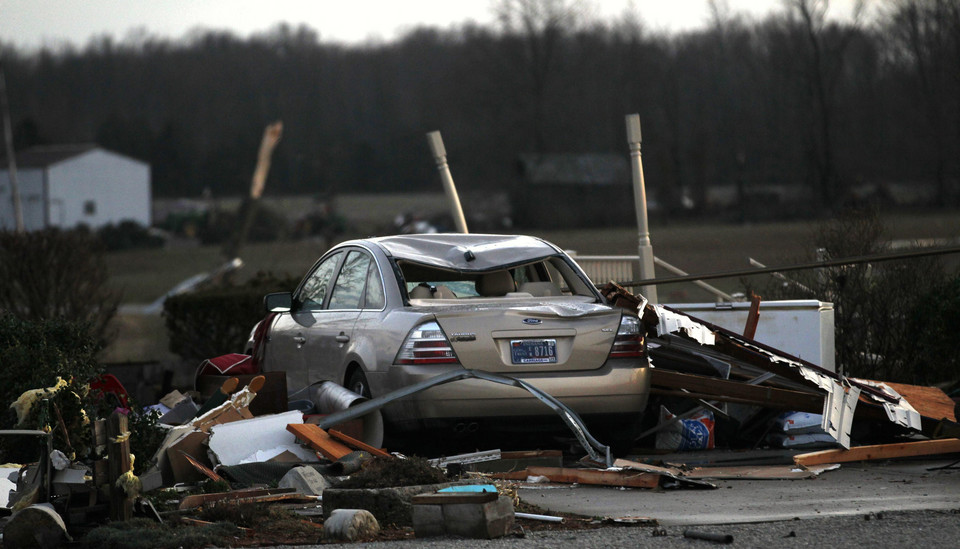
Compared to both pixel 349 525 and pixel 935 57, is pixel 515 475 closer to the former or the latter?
pixel 349 525

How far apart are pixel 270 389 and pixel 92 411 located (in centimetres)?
217

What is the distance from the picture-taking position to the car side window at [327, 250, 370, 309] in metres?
8.84

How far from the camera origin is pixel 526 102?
261 ft


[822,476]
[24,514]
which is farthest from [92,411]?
[822,476]

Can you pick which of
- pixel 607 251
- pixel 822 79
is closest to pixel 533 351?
pixel 607 251

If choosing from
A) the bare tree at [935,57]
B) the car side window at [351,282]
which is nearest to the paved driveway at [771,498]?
the car side window at [351,282]

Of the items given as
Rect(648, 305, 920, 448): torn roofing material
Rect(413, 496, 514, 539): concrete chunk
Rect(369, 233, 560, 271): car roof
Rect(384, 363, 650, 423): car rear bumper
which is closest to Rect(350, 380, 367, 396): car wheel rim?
Rect(384, 363, 650, 423): car rear bumper

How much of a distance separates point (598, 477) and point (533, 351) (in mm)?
990

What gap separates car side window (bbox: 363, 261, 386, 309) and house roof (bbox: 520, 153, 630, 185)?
2633 inches

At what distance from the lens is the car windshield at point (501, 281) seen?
8.72 m

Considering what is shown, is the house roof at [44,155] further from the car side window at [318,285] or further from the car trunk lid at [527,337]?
the car trunk lid at [527,337]

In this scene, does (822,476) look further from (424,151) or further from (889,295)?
(424,151)

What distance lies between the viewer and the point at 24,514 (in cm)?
553

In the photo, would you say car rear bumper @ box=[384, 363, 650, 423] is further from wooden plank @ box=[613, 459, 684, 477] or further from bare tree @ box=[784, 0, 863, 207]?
bare tree @ box=[784, 0, 863, 207]
